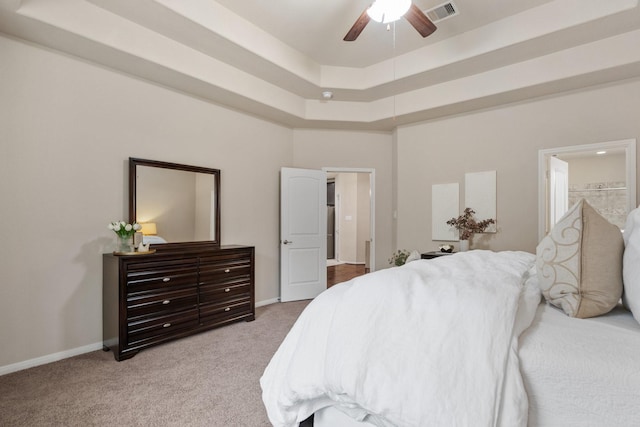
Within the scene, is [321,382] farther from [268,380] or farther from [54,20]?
[54,20]

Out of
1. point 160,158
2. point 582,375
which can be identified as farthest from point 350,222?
point 582,375

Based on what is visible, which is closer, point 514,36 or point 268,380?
point 268,380

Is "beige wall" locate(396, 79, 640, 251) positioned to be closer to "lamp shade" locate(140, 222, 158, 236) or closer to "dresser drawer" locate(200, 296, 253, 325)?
"dresser drawer" locate(200, 296, 253, 325)

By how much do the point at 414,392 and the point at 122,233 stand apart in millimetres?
2829

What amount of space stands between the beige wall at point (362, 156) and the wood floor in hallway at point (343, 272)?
134cm

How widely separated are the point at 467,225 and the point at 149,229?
3.74m

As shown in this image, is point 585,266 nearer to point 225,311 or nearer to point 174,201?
point 225,311

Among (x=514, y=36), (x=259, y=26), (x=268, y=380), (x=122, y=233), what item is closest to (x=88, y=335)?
(x=122, y=233)

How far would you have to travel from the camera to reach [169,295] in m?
3.03

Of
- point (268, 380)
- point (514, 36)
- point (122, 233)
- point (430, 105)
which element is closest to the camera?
point (268, 380)

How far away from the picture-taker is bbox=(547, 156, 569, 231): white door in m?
3.95

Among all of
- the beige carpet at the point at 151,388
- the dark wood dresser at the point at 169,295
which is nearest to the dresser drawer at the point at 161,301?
the dark wood dresser at the point at 169,295

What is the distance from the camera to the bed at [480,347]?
3.01ft

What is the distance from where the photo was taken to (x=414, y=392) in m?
1.04
